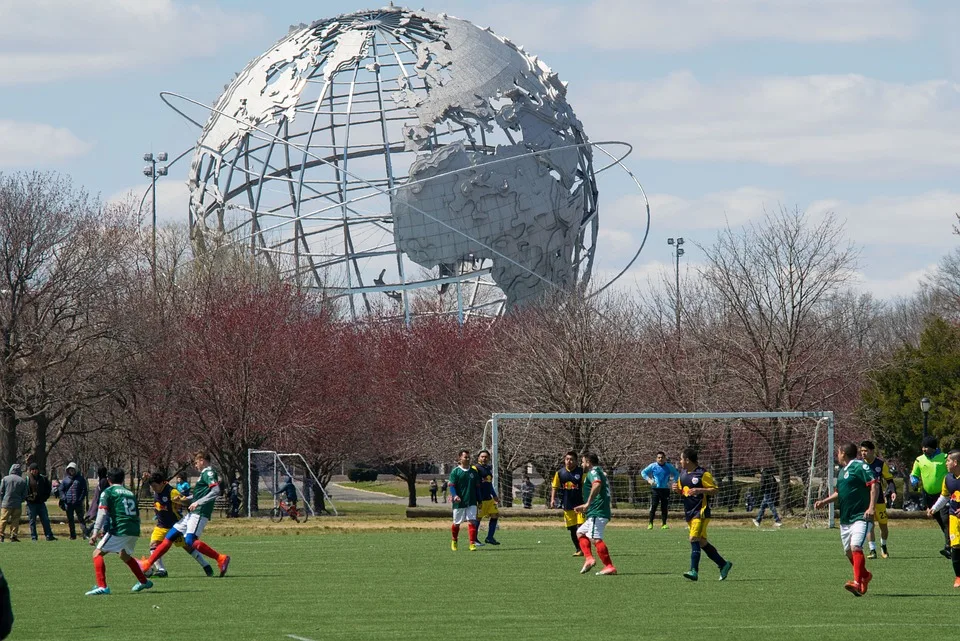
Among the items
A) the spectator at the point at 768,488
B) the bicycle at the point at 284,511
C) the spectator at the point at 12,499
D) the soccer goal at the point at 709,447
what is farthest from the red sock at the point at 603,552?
the bicycle at the point at 284,511

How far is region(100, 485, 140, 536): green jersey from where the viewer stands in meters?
15.8

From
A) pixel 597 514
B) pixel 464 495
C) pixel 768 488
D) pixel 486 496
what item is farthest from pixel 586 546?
pixel 768 488

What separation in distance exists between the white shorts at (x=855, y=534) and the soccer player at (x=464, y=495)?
8912 mm

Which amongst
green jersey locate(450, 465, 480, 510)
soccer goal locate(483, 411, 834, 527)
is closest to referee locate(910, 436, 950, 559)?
green jersey locate(450, 465, 480, 510)

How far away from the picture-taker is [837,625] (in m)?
12.5

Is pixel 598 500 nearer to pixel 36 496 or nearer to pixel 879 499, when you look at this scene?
pixel 879 499

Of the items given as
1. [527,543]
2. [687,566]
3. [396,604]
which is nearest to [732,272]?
[527,543]

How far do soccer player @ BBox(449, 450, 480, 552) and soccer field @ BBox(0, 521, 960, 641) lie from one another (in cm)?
49

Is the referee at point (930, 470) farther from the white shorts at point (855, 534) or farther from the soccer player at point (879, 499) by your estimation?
the white shorts at point (855, 534)

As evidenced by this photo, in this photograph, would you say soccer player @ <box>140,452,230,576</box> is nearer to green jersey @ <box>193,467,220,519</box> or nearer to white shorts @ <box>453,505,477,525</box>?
green jersey @ <box>193,467,220,519</box>

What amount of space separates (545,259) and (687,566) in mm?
32439

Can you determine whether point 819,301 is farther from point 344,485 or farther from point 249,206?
point 344,485

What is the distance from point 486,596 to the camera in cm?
1521

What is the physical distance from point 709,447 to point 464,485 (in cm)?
1808
